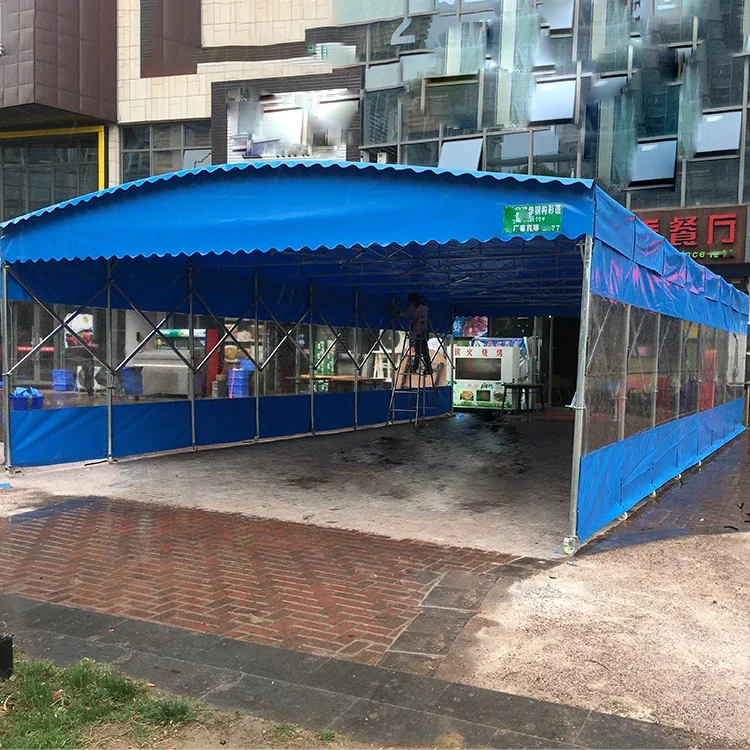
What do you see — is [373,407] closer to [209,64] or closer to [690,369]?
[690,369]

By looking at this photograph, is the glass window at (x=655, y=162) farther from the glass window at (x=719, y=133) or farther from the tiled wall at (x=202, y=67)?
the tiled wall at (x=202, y=67)

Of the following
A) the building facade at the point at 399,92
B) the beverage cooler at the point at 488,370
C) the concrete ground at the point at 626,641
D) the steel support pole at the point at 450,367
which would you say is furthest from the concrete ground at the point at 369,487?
the building facade at the point at 399,92

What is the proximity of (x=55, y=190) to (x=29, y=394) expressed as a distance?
16648mm

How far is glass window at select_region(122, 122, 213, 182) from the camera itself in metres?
23.6

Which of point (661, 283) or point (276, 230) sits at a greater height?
point (276, 230)

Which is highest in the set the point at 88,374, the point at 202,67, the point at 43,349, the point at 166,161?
the point at 202,67

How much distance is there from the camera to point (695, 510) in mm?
8633

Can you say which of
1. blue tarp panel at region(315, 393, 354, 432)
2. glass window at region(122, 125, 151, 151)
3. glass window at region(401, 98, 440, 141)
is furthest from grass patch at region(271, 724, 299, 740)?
glass window at region(122, 125, 151, 151)

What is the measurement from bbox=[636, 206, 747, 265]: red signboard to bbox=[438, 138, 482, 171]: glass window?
481 centimetres

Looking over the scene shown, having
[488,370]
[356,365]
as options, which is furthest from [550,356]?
[356,365]

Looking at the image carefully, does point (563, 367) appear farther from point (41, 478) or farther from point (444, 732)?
point (444, 732)

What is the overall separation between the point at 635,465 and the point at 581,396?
2562 millimetres

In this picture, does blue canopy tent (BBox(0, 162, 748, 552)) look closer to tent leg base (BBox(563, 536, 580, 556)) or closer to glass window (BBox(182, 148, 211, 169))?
tent leg base (BBox(563, 536, 580, 556))

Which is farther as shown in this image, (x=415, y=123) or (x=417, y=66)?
(x=415, y=123)
